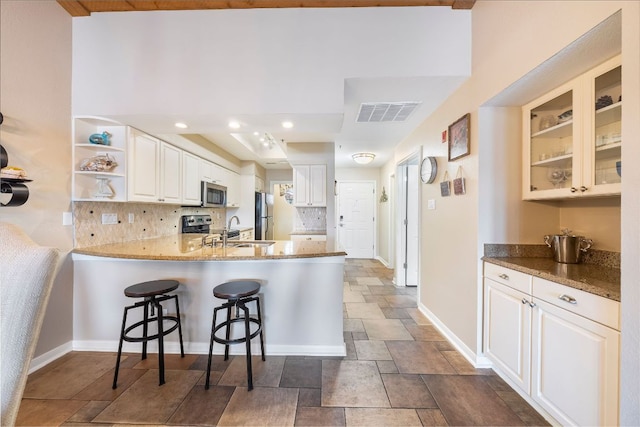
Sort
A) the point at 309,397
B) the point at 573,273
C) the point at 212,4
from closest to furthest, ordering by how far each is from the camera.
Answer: the point at 573,273 → the point at 309,397 → the point at 212,4

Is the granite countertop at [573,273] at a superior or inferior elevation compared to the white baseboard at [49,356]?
superior

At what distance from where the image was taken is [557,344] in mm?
1368

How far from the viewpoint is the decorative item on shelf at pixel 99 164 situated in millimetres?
2271

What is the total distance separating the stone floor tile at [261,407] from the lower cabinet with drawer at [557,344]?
1502 millimetres

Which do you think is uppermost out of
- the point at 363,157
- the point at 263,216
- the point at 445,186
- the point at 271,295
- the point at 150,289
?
the point at 363,157

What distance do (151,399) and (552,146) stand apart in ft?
10.7

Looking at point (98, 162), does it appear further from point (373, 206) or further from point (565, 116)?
point (373, 206)

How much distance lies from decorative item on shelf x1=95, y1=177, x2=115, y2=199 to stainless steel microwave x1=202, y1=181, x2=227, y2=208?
146cm

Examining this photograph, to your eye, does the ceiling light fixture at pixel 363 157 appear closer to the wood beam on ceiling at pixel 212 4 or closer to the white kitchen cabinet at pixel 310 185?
the white kitchen cabinet at pixel 310 185

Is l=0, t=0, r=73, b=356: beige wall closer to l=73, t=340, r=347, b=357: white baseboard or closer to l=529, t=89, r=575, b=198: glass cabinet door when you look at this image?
l=73, t=340, r=347, b=357: white baseboard

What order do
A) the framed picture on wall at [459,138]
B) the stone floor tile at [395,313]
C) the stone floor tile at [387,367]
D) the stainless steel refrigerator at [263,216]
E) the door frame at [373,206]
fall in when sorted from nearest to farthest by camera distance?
the stone floor tile at [387,367] → the framed picture on wall at [459,138] → the stone floor tile at [395,313] → the stainless steel refrigerator at [263,216] → the door frame at [373,206]

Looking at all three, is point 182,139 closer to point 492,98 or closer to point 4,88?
point 4,88

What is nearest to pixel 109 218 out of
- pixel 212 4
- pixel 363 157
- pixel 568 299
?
pixel 212 4

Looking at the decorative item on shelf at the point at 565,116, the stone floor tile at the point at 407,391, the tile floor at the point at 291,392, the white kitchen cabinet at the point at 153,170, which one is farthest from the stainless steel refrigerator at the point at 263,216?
the decorative item on shelf at the point at 565,116
